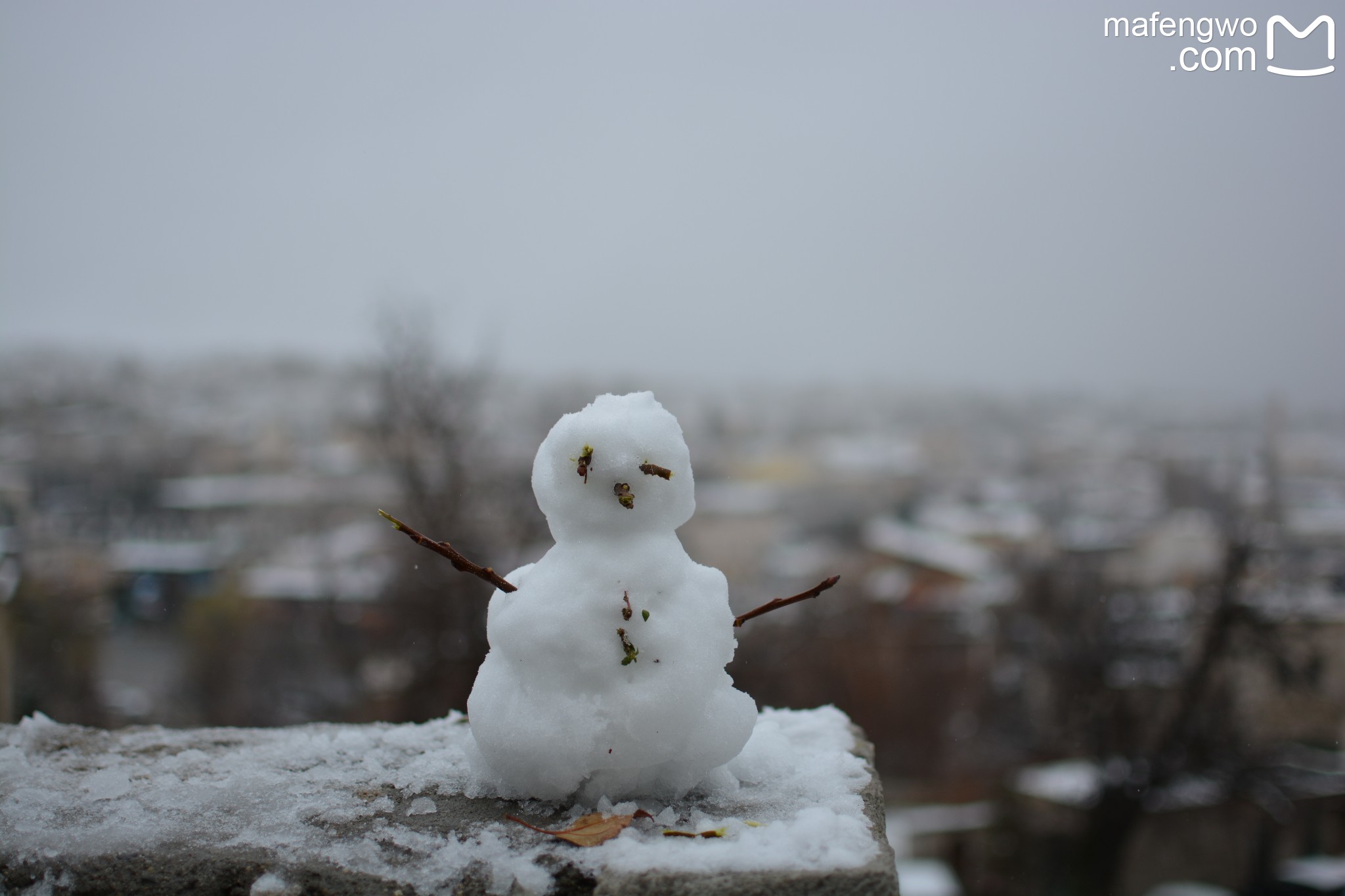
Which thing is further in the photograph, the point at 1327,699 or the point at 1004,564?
the point at 1004,564

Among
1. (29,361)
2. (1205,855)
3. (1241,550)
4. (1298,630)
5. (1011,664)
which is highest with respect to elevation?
(29,361)

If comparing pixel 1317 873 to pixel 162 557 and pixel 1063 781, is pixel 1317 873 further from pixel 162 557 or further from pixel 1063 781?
pixel 162 557

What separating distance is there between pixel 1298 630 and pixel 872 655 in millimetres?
6909

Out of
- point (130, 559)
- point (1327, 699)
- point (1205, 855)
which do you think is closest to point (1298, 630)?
point (1327, 699)

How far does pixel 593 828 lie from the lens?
6.47ft

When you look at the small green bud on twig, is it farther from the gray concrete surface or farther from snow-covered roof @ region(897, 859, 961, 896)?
snow-covered roof @ region(897, 859, 961, 896)

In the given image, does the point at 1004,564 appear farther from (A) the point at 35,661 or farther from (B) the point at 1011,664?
(A) the point at 35,661

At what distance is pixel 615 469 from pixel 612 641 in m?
0.38

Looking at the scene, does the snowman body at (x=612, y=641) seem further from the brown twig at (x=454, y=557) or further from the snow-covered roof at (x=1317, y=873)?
the snow-covered roof at (x=1317, y=873)

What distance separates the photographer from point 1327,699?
1272 centimetres

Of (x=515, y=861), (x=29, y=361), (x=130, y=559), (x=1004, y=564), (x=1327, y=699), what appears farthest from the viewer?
(x=29, y=361)

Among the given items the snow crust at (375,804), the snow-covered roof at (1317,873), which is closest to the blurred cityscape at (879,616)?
the snow-covered roof at (1317,873)

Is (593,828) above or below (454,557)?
below

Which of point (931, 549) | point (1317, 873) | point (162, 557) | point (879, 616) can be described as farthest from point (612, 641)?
point (931, 549)
